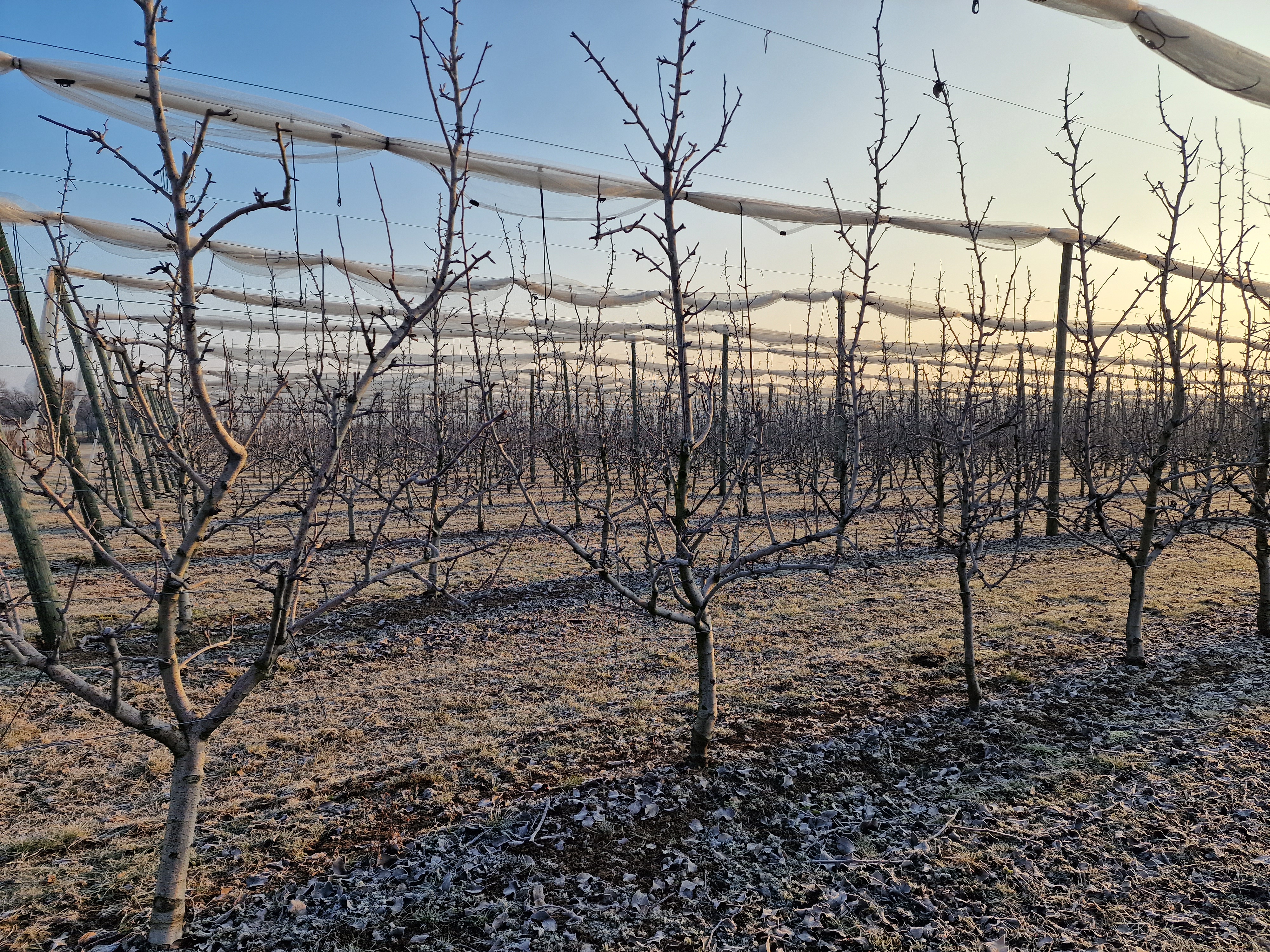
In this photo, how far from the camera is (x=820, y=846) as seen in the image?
2.85m

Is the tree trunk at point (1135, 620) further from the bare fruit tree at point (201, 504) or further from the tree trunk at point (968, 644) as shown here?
the bare fruit tree at point (201, 504)

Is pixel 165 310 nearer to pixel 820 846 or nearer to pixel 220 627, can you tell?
pixel 220 627

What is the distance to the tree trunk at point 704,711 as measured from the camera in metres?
3.33

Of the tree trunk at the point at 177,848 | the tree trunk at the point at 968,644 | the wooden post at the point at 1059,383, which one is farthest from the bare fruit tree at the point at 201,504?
the wooden post at the point at 1059,383

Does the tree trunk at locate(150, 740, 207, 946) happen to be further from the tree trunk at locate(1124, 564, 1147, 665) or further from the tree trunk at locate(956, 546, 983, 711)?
the tree trunk at locate(1124, 564, 1147, 665)

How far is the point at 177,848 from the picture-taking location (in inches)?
86.0

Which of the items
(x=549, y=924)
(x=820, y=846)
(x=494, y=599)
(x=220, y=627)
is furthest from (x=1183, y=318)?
(x=220, y=627)

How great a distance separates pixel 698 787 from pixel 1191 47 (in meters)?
5.64

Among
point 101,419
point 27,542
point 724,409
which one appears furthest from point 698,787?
point 101,419

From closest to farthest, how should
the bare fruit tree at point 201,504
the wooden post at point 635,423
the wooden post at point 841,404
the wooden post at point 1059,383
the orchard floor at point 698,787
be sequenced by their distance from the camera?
the bare fruit tree at point 201,504
the orchard floor at point 698,787
the wooden post at point 841,404
the wooden post at point 635,423
the wooden post at point 1059,383

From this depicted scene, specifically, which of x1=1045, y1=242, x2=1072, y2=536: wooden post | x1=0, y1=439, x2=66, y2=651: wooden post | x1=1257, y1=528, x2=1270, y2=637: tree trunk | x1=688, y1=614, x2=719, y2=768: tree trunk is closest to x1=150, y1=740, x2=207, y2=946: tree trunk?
x1=688, y1=614, x2=719, y2=768: tree trunk

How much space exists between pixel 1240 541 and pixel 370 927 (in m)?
12.5

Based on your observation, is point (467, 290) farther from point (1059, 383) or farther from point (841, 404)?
point (1059, 383)

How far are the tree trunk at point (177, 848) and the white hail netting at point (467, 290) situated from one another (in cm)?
191
